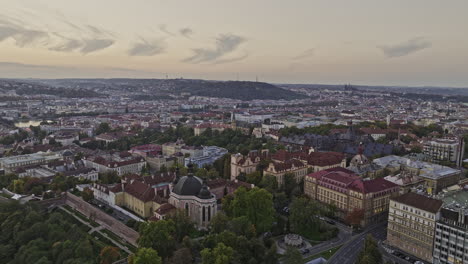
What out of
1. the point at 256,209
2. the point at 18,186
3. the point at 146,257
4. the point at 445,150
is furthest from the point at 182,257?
the point at 445,150

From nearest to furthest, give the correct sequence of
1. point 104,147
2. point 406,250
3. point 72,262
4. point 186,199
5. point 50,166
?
point 72,262, point 406,250, point 186,199, point 50,166, point 104,147

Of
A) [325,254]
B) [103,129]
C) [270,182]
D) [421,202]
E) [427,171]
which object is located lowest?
[325,254]

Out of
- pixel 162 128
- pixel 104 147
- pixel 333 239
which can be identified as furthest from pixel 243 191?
pixel 162 128

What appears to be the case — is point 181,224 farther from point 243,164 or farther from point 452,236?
point 452,236

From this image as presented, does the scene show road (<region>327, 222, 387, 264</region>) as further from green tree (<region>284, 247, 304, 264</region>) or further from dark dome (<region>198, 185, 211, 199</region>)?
dark dome (<region>198, 185, 211, 199</region>)

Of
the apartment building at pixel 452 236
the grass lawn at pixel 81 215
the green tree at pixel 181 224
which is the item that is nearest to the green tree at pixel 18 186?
the grass lawn at pixel 81 215

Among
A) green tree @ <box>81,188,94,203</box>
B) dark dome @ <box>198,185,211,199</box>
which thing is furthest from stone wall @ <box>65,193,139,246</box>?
dark dome @ <box>198,185,211,199</box>

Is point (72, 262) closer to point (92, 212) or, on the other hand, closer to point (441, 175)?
point (92, 212)
